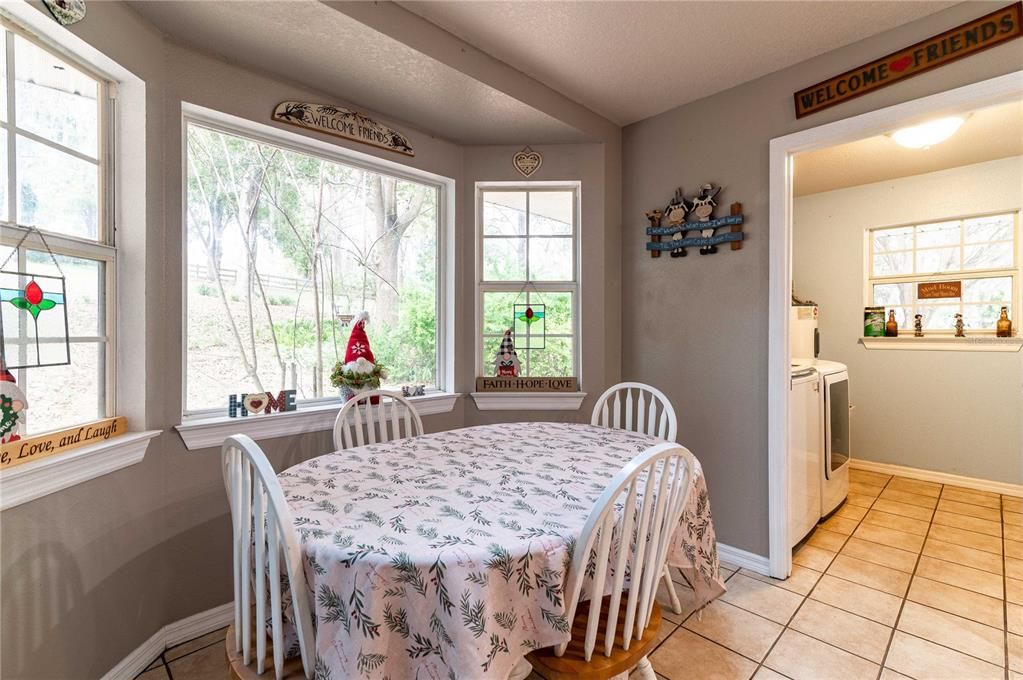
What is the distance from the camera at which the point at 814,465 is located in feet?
8.75

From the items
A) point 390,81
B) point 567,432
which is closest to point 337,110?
point 390,81

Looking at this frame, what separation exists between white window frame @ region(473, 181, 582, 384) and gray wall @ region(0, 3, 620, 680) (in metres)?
0.99

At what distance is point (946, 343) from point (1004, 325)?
13.2 inches

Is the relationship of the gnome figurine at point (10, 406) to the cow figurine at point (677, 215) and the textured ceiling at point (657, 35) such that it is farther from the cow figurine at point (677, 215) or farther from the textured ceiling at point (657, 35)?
the cow figurine at point (677, 215)

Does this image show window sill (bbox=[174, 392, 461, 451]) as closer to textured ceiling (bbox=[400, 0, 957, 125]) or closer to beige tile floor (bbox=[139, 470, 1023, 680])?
beige tile floor (bbox=[139, 470, 1023, 680])

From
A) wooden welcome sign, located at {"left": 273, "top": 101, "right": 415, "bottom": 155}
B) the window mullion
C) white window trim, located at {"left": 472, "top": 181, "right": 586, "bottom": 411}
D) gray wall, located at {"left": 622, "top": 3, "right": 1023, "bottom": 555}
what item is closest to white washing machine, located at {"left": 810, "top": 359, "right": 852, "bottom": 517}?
gray wall, located at {"left": 622, "top": 3, "right": 1023, "bottom": 555}

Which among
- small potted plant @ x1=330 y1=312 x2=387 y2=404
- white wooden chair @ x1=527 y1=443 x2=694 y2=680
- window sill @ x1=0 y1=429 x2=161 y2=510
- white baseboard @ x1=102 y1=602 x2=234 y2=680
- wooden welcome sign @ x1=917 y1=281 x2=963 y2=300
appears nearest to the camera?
white wooden chair @ x1=527 y1=443 x2=694 y2=680

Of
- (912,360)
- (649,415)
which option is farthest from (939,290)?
(649,415)

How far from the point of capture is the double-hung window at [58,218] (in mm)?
1331

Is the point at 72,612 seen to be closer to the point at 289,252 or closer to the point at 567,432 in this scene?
the point at 289,252

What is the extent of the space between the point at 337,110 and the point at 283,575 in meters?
2.06

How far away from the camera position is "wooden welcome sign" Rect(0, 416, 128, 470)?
1.24 metres

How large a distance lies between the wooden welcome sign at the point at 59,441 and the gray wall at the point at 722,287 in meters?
2.53

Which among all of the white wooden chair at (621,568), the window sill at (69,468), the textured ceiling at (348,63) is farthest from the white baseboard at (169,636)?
the textured ceiling at (348,63)
